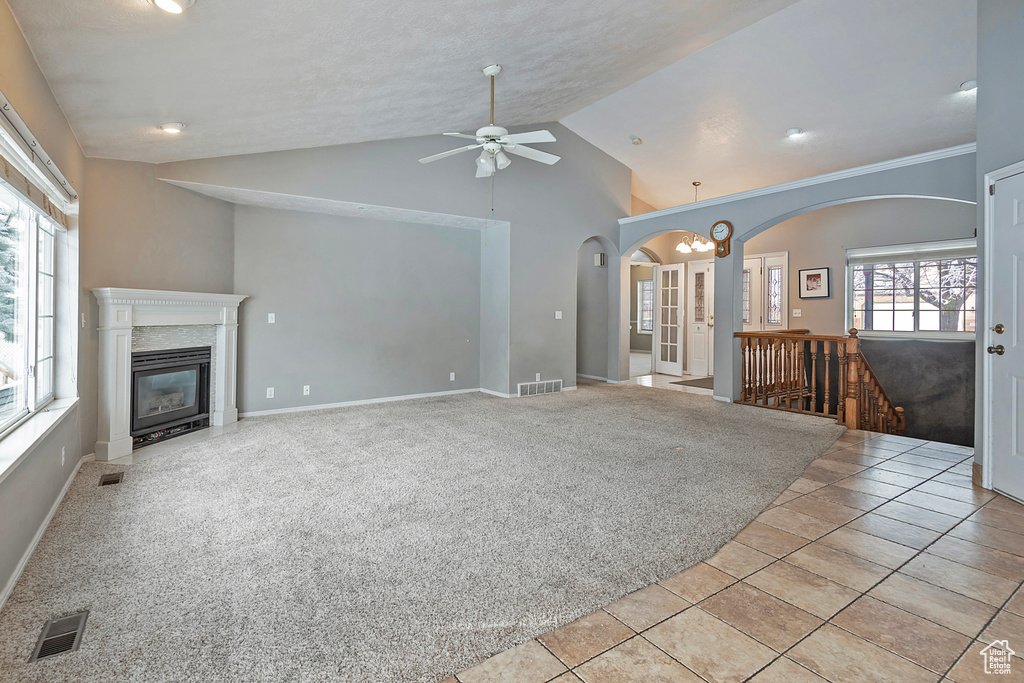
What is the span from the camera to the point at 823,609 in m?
1.89

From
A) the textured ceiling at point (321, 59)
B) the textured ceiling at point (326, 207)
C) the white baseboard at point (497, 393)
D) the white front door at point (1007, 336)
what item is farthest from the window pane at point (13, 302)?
the white front door at point (1007, 336)

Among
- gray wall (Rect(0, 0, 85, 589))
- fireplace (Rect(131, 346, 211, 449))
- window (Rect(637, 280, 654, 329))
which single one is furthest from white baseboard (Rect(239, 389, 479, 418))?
window (Rect(637, 280, 654, 329))

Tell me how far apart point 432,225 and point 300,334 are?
2.27 m

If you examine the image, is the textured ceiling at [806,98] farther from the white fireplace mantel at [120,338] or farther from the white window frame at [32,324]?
the white window frame at [32,324]

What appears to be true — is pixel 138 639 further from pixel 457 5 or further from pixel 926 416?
pixel 926 416

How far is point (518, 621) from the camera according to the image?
Answer: 1.81 meters

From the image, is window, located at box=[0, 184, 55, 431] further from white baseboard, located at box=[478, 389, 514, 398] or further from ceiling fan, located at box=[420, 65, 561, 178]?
white baseboard, located at box=[478, 389, 514, 398]

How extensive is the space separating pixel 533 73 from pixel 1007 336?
408cm

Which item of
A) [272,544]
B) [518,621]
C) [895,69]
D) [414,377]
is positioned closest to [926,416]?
[895,69]

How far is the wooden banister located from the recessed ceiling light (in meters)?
5.90

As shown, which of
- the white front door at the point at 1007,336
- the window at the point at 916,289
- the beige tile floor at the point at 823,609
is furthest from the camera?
the window at the point at 916,289

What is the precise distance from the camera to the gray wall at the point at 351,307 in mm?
5359

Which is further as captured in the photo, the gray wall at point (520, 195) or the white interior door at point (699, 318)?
the white interior door at point (699, 318)

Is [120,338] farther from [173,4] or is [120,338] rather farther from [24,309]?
[173,4]
